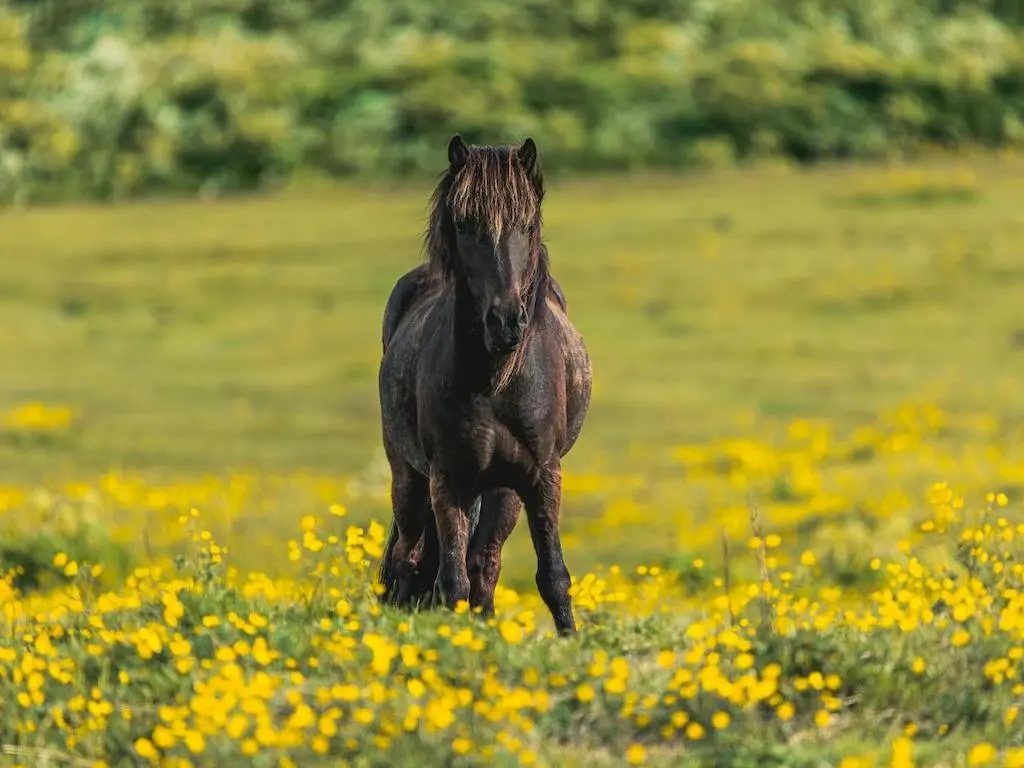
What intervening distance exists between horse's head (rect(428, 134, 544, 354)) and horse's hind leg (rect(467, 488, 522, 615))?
153 cm

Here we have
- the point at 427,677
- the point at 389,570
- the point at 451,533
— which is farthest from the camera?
the point at 389,570

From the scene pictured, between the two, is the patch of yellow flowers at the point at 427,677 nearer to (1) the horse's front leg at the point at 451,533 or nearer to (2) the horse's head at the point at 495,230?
(1) the horse's front leg at the point at 451,533

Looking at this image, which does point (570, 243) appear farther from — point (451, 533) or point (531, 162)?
point (531, 162)

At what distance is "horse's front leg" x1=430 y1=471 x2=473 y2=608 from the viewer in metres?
10.8

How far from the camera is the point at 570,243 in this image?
51938 mm

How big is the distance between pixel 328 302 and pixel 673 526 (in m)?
24.4

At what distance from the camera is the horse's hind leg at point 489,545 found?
1149 centimetres

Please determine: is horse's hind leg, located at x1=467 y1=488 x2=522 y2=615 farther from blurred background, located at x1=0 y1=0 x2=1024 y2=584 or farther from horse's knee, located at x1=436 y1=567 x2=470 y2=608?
blurred background, located at x1=0 y1=0 x2=1024 y2=584

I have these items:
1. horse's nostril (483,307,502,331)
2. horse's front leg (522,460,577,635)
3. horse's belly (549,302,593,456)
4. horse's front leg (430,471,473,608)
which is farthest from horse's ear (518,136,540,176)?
horse's front leg (430,471,473,608)

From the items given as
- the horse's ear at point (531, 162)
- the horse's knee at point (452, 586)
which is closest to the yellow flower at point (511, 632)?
the horse's knee at point (452, 586)

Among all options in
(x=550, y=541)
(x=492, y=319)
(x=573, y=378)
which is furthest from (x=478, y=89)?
(x=492, y=319)

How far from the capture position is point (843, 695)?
948cm

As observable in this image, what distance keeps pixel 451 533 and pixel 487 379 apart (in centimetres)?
95

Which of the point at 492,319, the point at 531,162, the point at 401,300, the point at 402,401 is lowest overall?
the point at 402,401
